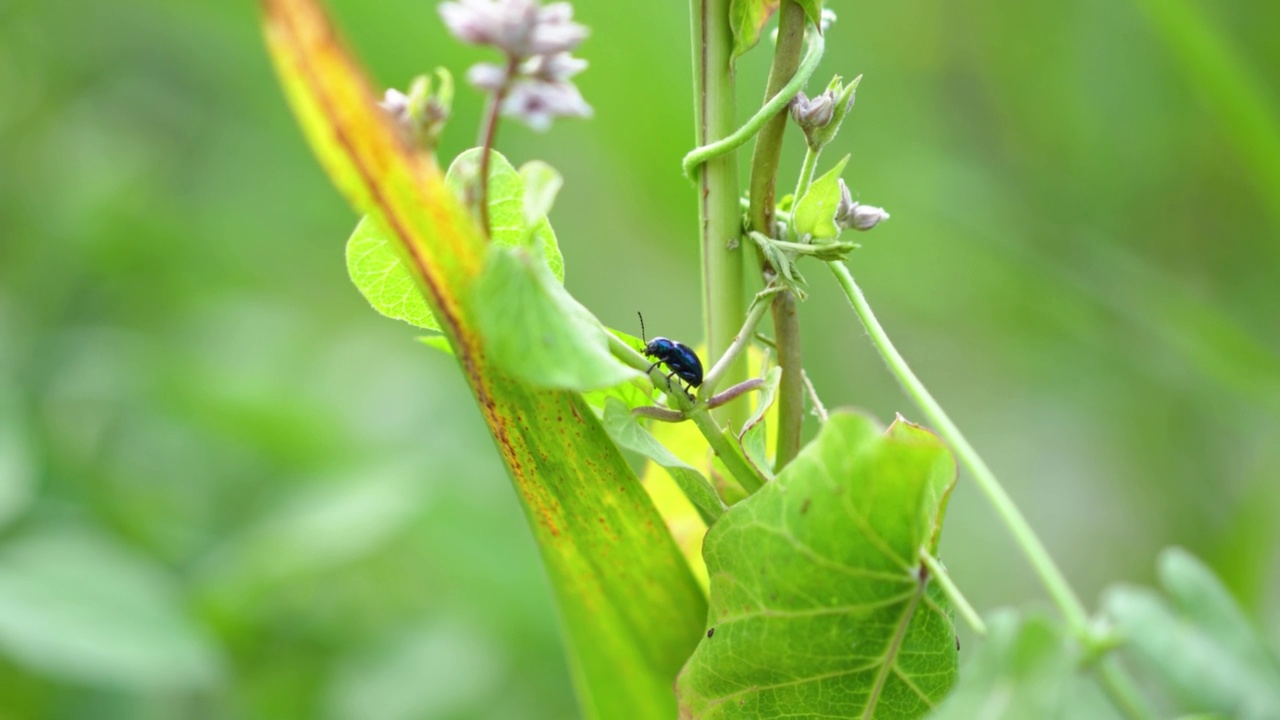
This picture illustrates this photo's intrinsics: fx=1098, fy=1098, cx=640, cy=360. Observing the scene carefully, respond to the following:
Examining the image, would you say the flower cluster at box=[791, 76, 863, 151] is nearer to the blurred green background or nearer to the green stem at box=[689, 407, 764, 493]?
the green stem at box=[689, 407, 764, 493]

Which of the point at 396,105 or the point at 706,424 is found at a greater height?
the point at 396,105

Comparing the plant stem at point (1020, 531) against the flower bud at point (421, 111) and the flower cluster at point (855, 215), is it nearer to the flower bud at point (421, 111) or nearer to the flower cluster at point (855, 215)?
the flower cluster at point (855, 215)

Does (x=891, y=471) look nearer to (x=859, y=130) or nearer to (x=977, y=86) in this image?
(x=859, y=130)

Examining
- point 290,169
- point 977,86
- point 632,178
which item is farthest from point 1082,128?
point 290,169

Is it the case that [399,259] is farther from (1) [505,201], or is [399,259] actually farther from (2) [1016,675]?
(2) [1016,675]

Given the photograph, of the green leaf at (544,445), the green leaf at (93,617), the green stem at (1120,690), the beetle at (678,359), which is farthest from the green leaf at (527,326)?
the green leaf at (93,617)

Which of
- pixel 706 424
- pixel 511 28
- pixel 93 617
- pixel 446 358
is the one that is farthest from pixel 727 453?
pixel 446 358
